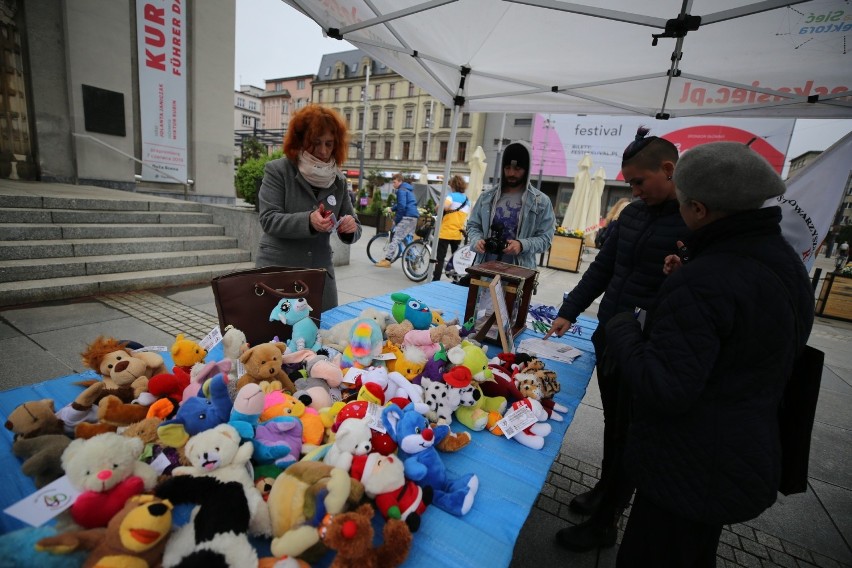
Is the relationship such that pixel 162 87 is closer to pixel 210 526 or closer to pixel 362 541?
pixel 210 526

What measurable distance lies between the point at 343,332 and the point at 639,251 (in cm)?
148

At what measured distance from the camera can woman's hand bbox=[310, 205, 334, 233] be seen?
6.85 feet

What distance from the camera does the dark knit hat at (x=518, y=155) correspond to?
305cm

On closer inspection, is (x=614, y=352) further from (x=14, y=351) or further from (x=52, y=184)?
(x=52, y=184)

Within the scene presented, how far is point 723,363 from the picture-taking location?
100 cm

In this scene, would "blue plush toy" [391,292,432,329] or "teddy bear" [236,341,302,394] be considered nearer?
"teddy bear" [236,341,302,394]

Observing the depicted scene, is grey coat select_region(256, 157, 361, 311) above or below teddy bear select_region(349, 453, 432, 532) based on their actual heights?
above

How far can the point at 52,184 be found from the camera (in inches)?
290

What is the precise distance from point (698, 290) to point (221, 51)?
38.7 ft

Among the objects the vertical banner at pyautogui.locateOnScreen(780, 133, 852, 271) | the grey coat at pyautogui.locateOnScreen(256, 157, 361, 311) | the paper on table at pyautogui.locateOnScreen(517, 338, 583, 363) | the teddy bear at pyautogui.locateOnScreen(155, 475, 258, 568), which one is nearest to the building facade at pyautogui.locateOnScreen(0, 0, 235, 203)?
the grey coat at pyautogui.locateOnScreen(256, 157, 361, 311)

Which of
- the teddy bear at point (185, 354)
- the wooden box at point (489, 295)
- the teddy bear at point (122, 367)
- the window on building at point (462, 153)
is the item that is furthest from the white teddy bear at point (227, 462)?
the window on building at point (462, 153)

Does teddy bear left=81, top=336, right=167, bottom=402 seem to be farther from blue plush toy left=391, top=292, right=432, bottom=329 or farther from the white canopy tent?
the white canopy tent

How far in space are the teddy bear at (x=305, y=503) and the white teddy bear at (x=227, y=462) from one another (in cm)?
3

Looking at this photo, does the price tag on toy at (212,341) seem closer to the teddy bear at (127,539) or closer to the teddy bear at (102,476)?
the teddy bear at (102,476)
